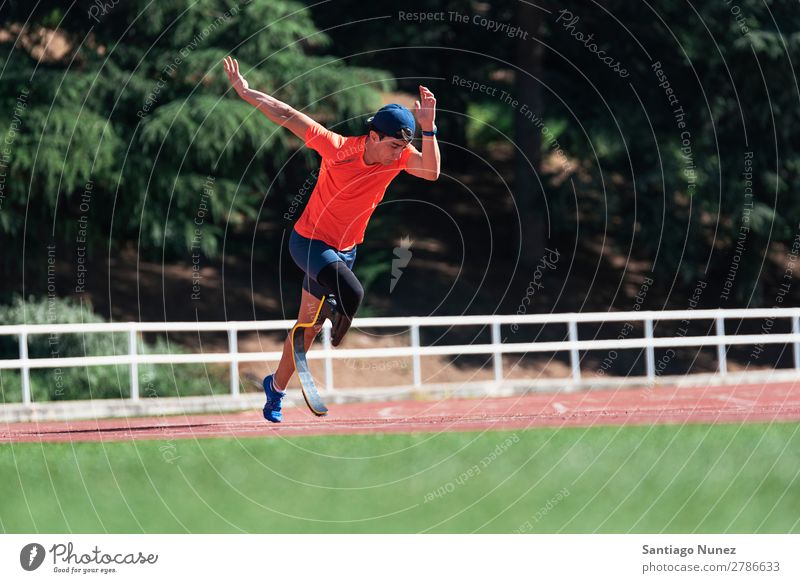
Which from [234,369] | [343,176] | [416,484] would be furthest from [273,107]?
[234,369]

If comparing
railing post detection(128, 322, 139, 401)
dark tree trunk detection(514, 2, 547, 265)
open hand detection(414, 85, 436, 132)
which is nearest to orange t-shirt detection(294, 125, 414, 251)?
open hand detection(414, 85, 436, 132)

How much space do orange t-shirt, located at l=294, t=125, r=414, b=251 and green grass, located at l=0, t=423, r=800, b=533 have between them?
147 inches

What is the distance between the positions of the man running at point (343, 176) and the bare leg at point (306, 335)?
0.5 inches

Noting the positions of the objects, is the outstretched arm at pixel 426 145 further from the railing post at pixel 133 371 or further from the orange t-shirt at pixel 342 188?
the railing post at pixel 133 371

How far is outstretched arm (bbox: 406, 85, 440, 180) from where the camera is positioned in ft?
32.6

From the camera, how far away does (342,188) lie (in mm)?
10664

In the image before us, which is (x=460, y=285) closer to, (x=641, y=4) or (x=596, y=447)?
(x=641, y=4)

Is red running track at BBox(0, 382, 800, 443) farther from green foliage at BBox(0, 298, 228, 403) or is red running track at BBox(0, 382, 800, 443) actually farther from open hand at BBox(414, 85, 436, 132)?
green foliage at BBox(0, 298, 228, 403)

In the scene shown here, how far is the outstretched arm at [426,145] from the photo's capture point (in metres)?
9.95

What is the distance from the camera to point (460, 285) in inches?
1324

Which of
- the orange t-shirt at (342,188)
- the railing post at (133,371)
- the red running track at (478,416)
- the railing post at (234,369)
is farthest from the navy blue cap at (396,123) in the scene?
the railing post at (234,369)

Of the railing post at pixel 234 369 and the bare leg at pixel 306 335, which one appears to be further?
the railing post at pixel 234 369

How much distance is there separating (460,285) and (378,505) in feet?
65.1

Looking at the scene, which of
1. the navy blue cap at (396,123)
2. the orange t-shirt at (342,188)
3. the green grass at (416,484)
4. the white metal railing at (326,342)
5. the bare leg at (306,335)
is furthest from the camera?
the white metal railing at (326,342)
